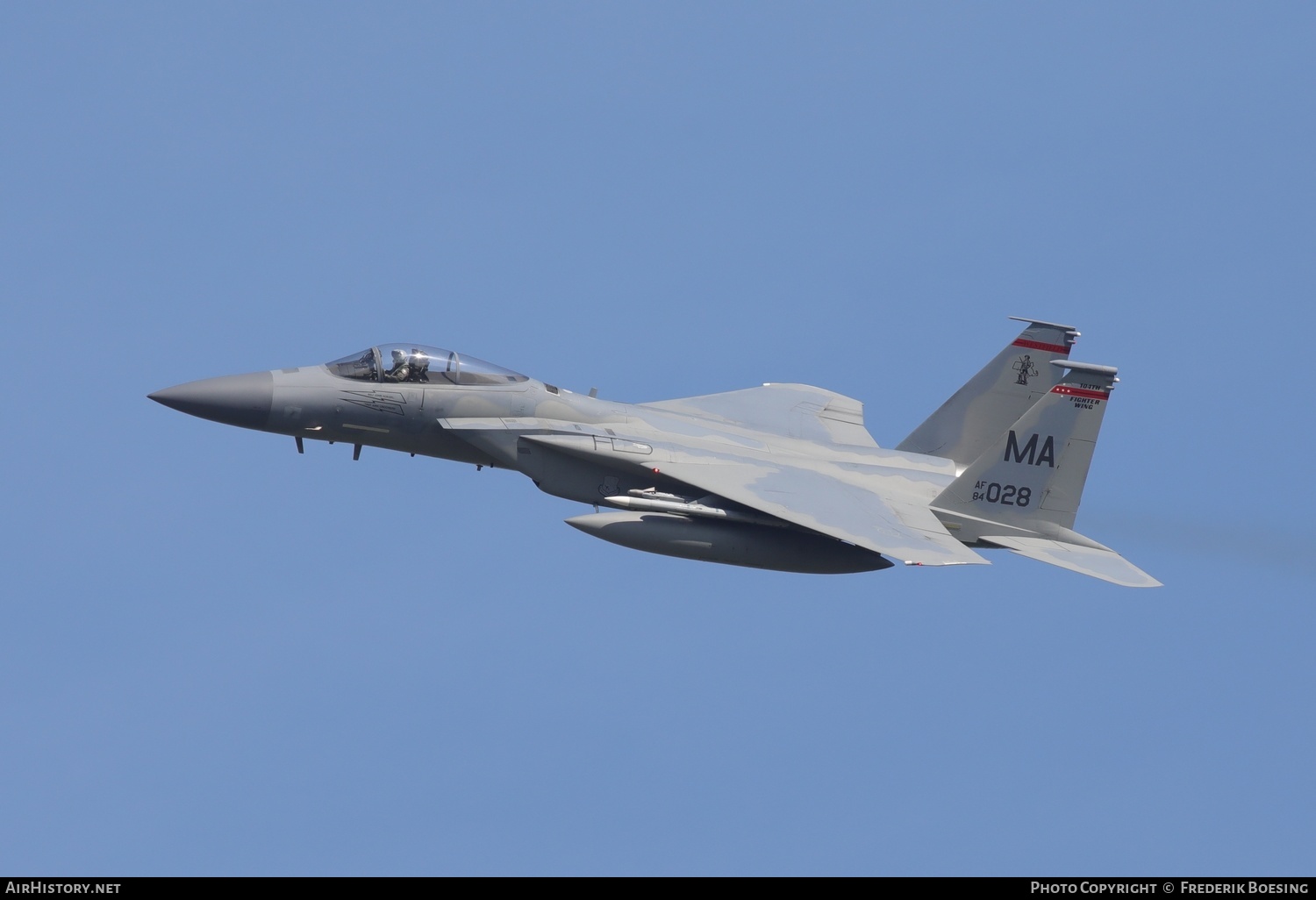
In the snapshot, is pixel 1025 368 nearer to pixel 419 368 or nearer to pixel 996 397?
pixel 996 397

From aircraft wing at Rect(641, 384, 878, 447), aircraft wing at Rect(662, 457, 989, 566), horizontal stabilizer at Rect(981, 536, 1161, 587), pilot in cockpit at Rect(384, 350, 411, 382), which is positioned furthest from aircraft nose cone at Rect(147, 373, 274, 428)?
horizontal stabilizer at Rect(981, 536, 1161, 587)

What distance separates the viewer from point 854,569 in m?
23.9

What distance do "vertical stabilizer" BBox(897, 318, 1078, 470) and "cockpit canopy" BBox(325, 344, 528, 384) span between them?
7638 millimetres

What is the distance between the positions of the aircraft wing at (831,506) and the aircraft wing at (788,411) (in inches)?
95.7

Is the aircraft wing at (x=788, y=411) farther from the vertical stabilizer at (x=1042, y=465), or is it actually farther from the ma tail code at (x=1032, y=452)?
the ma tail code at (x=1032, y=452)

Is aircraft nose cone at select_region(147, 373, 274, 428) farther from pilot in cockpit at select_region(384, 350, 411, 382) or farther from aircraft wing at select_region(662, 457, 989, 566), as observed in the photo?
aircraft wing at select_region(662, 457, 989, 566)

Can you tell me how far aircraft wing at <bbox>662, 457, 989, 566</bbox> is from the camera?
2248 centimetres

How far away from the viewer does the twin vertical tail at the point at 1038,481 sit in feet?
80.2

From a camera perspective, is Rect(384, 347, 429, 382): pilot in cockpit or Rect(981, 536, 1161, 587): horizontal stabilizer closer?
Rect(981, 536, 1161, 587): horizontal stabilizer

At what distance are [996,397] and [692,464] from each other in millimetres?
6711
